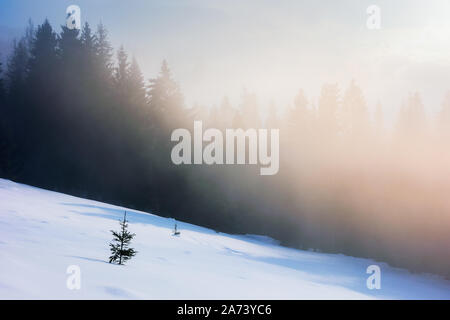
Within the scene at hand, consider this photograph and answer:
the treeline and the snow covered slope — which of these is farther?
the treeline

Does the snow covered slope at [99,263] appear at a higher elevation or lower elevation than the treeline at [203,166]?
lower

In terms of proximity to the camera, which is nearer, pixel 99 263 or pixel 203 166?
pixel 99 263

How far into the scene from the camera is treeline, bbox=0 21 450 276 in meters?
26.8

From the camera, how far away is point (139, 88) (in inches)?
1339

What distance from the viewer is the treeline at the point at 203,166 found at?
2684cm

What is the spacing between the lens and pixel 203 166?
101ft

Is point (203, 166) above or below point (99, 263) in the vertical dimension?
above

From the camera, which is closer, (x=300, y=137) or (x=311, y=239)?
(x=311, y=239)

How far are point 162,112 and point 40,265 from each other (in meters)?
28.1

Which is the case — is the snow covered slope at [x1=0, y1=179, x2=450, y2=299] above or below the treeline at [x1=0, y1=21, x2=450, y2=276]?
below

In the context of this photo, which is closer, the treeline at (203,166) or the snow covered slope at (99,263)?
the snow covered slope at (99,263)

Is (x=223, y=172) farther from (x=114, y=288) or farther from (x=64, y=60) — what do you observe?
(x=114, y=288)
